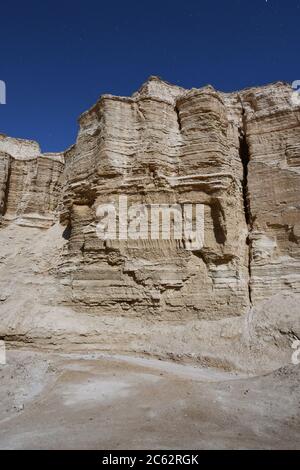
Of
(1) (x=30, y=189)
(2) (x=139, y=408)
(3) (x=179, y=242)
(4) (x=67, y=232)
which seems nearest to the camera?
(2) (x=139, y=408)

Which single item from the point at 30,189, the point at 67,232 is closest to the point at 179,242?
the point at 67,232

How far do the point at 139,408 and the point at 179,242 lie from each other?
9.46m

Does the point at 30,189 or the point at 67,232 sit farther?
the point at 30,189

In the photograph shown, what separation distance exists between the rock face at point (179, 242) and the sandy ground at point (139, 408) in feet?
9.43

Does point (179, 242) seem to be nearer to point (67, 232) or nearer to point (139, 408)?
point (67, 232)

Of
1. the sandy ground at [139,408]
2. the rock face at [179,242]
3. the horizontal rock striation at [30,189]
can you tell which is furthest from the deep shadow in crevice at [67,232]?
the sandy ground at [139,408]

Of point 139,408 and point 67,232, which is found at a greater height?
point 67,232

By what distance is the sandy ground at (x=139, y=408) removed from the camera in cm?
570

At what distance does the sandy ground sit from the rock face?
2873 mm

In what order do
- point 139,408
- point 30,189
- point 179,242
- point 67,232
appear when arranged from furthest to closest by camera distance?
point 30,189 < point 67,232 < point 179,242 < point 139,408

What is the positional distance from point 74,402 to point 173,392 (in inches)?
92.1

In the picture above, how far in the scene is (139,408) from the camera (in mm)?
7469

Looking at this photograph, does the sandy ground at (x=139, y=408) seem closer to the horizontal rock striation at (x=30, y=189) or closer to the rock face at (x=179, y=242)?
the rock face at (x=179, y=242)

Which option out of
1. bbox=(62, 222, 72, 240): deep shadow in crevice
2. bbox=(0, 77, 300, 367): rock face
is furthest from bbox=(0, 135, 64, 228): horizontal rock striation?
bbox=(0, 77, 300, 367): rock face
